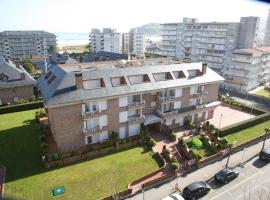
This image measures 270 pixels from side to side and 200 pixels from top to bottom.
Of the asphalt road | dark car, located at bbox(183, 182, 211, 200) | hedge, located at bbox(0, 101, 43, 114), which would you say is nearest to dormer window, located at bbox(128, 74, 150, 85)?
dark car, located at bbox(183, 182, 211, 200)

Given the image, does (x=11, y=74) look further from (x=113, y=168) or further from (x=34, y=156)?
(x=113, y=168)

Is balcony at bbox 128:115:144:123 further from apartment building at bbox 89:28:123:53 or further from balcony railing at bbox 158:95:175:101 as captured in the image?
apartment building at bbox 89:28:123:53

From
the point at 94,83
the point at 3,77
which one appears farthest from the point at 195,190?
the point at 3,77

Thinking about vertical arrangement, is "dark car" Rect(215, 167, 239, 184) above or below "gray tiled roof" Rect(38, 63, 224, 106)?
below

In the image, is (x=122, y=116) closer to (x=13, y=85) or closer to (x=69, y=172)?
(x=69, y=172)

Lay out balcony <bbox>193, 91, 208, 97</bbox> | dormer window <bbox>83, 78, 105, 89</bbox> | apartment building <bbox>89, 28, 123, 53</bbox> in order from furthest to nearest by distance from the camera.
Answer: apartment building <bbox>89, 28, 123, 53</bbox> < balcony <bbox>193, 91, 208, 97</bbox> < dormer window <bbox>83, 78, 105, 89</bbox>
